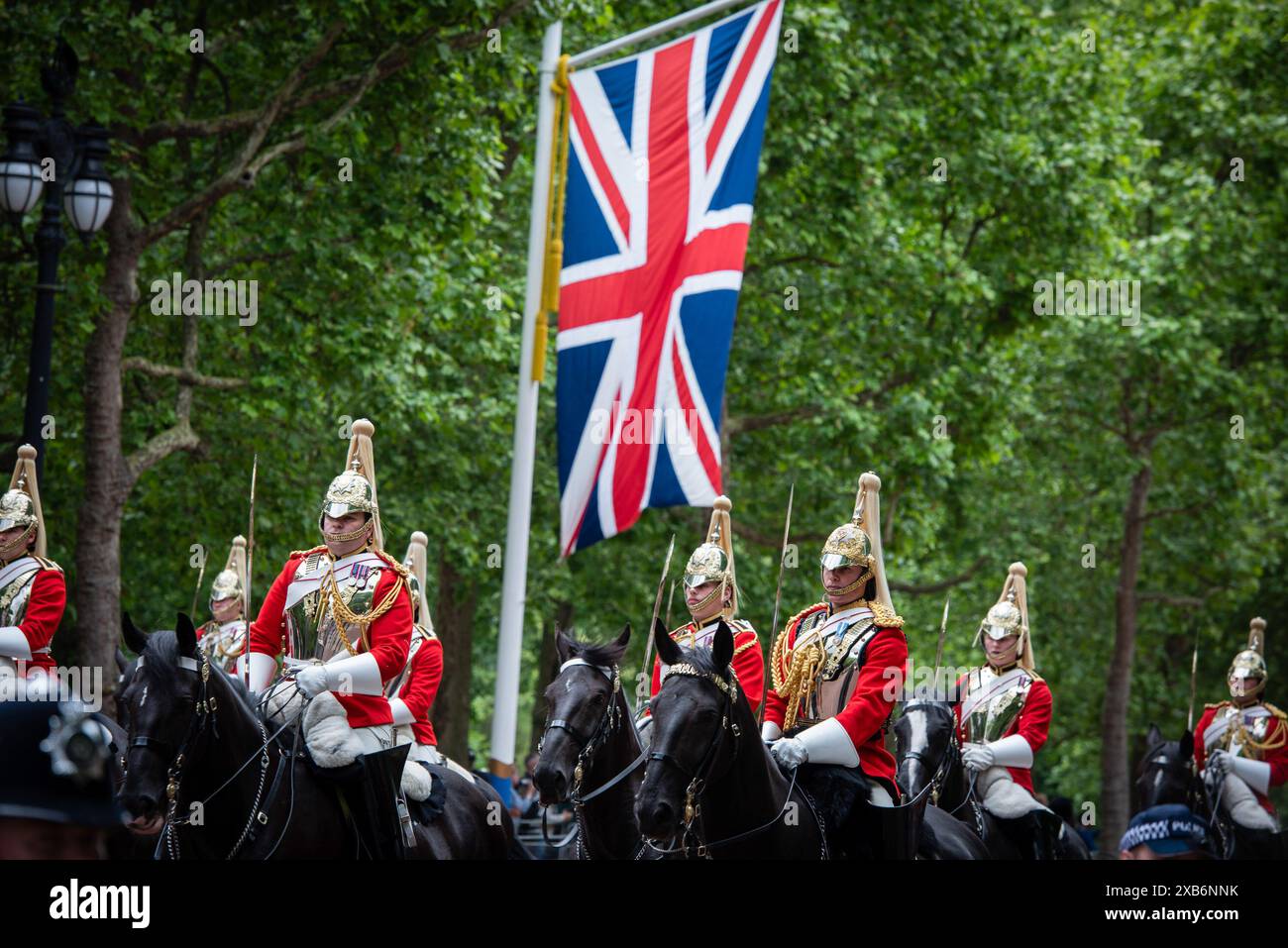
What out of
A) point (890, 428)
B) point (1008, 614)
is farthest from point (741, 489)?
point (1008, 614)

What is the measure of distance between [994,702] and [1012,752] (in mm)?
512

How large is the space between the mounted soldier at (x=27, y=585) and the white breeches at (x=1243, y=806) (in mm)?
8670

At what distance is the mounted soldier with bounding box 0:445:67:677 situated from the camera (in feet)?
34.7

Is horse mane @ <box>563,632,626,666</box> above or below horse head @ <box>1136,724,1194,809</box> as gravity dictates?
above

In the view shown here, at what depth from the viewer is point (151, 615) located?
2145 centimetres

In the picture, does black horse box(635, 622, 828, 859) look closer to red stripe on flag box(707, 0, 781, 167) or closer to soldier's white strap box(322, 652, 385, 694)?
soldier's white strap box(322, 652, 385, 694)

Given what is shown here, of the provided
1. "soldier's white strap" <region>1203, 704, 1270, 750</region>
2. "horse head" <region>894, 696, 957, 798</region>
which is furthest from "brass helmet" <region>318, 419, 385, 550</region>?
"soldier's white strap" <region>1203, 704, 1270, 750</region>

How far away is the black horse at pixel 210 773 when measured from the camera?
7.73 m

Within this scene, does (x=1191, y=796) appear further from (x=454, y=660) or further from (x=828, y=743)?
(x=454, y=660)

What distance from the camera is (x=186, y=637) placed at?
784 centimetres

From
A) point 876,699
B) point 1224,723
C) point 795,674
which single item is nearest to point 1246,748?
point 1224,723

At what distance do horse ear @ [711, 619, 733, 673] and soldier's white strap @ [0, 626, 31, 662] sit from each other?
461 cm

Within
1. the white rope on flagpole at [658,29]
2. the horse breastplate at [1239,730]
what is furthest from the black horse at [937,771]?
the white rope on flagpole at [658,29]

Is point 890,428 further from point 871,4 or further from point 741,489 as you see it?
point 871,4
